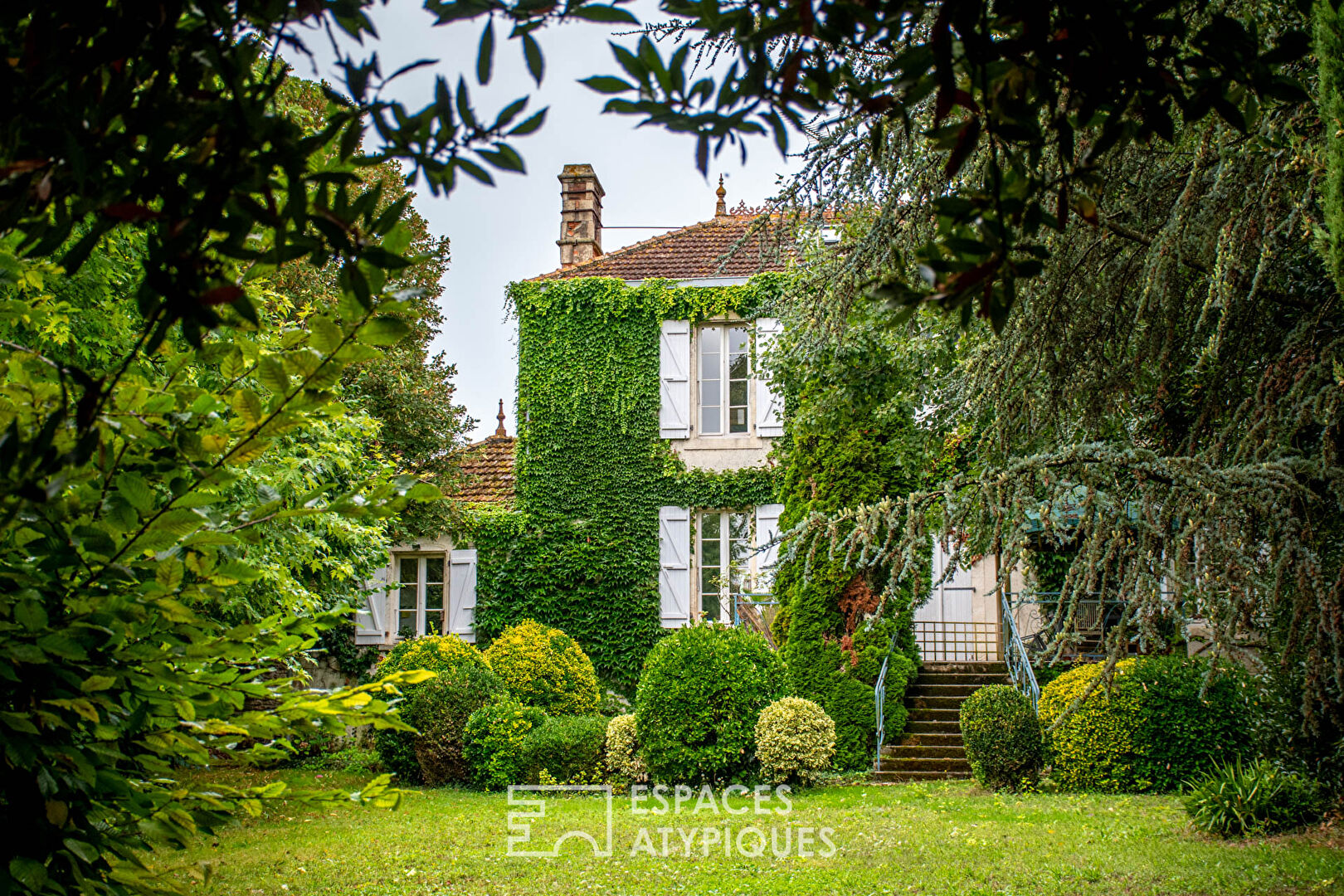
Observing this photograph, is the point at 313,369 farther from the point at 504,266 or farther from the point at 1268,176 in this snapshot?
the point at 504,266

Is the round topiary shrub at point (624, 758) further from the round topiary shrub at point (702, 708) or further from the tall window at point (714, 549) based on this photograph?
the tall window at point (714, 549)

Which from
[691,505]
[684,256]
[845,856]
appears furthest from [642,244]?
[845,856]

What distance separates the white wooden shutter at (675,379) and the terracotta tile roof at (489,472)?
2.91 metres

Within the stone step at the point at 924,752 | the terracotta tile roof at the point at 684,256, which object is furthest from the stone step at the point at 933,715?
the terracotta tile roof at the point at 684,256

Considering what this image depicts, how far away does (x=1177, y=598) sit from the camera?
16.8 ft

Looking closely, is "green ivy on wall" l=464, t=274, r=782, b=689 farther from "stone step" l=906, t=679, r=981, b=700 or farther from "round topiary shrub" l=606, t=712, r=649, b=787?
"round topiary shrub" l=606, t=712, r=649, b=787

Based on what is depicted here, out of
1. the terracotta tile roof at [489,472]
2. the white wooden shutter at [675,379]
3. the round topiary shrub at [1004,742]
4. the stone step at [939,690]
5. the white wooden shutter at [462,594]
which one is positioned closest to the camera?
the round topiary shrub at [1004,742]

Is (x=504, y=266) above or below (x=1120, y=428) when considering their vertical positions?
above

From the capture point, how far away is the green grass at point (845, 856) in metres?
6.68

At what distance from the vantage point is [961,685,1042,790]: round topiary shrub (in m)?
10.4

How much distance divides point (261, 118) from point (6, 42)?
0.42m

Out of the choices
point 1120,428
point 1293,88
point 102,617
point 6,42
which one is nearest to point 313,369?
point 102,617

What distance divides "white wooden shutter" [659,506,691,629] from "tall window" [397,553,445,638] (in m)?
3.49

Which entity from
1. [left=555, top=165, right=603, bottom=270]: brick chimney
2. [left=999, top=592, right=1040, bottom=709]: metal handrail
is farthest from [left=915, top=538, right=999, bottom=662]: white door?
[left=555, top=165, right=603, bottom=270]: brick chimney
